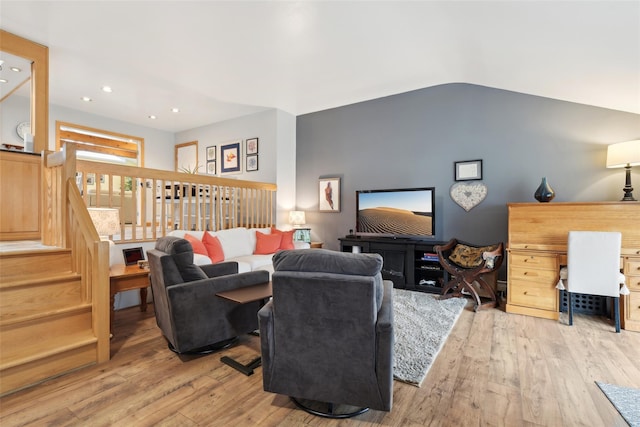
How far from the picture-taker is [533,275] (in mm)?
3225

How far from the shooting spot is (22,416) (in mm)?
1601

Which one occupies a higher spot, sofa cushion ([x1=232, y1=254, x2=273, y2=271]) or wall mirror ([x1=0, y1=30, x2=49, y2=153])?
wall mirror ([x1=0, y1=30, x2=49, y2=153])

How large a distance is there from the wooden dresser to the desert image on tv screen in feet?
3.55

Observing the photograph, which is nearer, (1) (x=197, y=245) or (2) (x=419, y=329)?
(2) (x=419, y=329)

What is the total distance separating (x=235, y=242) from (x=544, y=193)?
12.6ft

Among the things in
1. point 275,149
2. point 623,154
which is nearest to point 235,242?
point 275,149

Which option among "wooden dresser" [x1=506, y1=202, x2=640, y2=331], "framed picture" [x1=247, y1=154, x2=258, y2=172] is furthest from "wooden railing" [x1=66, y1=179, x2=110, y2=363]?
"wooden dresser" [x1=506, y1=202, x2=640, y2=331]

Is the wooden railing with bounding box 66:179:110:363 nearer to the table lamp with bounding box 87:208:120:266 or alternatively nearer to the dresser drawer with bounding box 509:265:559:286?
the table lamp with bounding box 87:208:120:266

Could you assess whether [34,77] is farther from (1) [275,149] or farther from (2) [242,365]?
(2) [242,365]

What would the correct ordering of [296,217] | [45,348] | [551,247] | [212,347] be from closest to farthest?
[45,348]
[212,347]
[551,247]
[296,217]

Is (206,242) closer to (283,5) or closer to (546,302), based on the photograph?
(283,5)

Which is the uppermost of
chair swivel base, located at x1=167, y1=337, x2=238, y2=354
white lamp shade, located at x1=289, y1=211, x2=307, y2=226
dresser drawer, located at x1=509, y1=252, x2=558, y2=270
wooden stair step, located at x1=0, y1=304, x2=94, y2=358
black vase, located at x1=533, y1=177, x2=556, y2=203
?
black vase, located at x1=533, y1=177, x2=556, y2=203

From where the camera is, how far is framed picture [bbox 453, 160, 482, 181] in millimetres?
4070

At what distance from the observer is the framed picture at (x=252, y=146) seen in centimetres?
557
